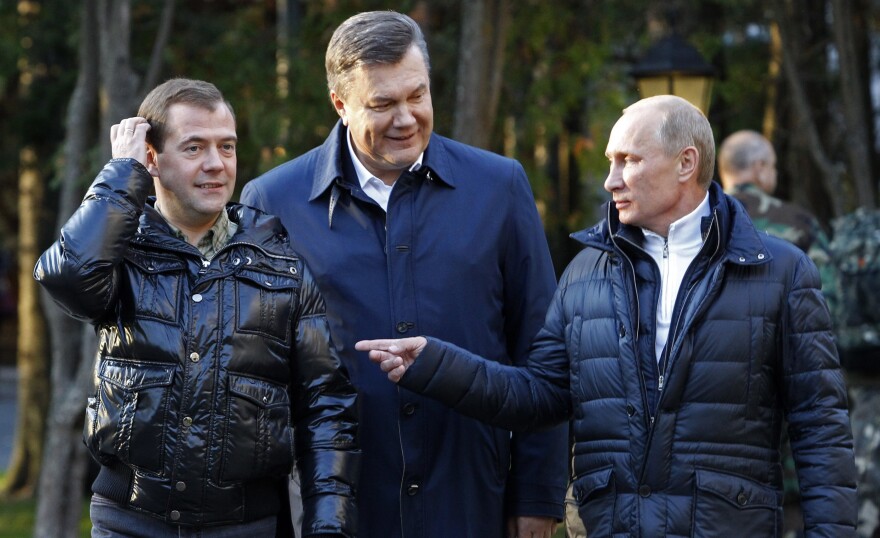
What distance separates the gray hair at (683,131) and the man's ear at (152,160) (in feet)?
4.20

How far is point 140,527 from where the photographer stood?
11.4 feet

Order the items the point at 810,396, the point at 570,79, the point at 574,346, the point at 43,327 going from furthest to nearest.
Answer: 1. the point at 43,327
2. the point at 570,79
3. the point at 574,346
4. the point at 810,396

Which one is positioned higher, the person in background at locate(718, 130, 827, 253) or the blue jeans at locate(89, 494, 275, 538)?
the person in background at locate(718, 130, 827, 253)

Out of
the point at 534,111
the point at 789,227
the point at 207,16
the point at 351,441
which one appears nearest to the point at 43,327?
the point at 207,16

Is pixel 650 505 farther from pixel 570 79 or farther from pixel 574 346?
pixel 570 79

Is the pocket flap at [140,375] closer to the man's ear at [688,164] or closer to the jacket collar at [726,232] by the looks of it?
the jacket collar at [726,232]

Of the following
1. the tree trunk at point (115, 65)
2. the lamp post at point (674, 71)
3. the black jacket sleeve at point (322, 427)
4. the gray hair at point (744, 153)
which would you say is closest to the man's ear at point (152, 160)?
the black jacket sleeve at point (322, 427)

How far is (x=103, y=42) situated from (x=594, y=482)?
17.2 feet

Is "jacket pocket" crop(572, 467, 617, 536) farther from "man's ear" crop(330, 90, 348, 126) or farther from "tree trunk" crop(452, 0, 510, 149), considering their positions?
"tree trunk" crop(452, 0, 510, 149)

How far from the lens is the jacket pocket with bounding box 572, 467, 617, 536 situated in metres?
3.54

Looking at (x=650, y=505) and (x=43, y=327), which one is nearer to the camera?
(x=650, y=505)

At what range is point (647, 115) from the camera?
11.9 feet

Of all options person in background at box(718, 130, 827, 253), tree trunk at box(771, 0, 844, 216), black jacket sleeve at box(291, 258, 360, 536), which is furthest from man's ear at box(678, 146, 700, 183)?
tree trunk at box(771, 0, 844, 216)

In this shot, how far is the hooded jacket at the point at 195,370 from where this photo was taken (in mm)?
3426
